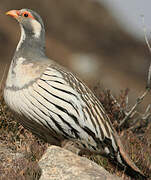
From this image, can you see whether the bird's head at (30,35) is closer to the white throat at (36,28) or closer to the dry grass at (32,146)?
the white throat at (36,28)

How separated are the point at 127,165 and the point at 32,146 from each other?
1.32 m

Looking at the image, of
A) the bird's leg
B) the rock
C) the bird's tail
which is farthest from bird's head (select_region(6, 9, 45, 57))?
the bird's tail

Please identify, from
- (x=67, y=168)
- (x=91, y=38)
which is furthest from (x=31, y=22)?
(x=91, y=38)

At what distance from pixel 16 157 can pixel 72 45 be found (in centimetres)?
3505

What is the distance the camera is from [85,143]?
5.32 meters

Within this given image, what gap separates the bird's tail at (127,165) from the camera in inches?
220

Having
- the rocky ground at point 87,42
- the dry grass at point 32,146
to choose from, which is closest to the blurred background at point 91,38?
the rocky ground at point 87,42

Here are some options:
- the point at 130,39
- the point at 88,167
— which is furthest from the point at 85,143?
the point at 130,39

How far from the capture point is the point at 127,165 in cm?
564

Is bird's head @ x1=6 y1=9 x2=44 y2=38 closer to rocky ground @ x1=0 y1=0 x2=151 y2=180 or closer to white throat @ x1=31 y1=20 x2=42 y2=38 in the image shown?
white throat @ x1=31 y1=20 x2=42 y2=38

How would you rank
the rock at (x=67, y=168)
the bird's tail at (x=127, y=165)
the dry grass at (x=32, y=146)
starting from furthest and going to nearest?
1. the bird's tail at (x=127, y=165)
2. the dry grass at (x=32, y=146)
3. the rock at (x=67, y=168)

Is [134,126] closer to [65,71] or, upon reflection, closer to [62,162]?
[65,71]

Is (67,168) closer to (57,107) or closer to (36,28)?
(57,107)

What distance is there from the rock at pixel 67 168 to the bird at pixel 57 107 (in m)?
0.35
